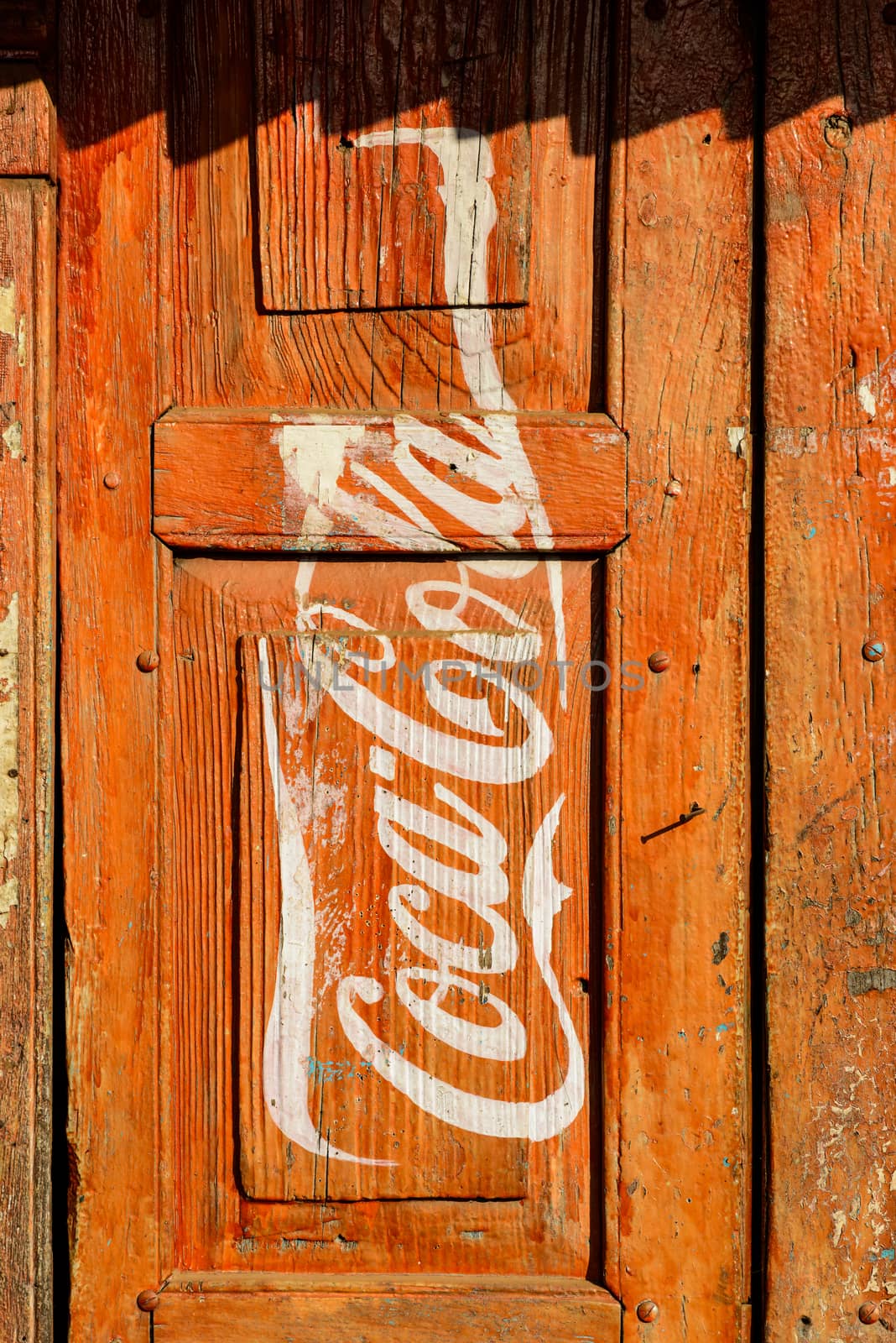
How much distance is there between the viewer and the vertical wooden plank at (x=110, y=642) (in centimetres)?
133

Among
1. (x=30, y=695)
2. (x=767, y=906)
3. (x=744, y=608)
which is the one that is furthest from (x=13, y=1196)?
(x=744, y=608)

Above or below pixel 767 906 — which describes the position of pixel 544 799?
above

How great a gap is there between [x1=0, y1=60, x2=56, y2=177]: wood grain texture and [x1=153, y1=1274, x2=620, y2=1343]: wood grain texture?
1.56 meters

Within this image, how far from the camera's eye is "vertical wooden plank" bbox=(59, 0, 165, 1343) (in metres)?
1.33

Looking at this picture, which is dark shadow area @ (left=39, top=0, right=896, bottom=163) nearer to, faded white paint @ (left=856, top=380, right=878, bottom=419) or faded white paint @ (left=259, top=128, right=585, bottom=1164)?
faded white paint @ (left=259, top=128, right=585, bottom=1164)

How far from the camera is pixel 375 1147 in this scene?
1331mm

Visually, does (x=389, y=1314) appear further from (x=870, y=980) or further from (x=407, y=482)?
(x=407, y=482)

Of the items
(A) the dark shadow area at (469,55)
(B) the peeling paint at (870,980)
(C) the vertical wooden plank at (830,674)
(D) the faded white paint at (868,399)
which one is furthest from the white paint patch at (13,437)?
(B) the peeling paint at (870,980)

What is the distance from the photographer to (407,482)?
134 cm

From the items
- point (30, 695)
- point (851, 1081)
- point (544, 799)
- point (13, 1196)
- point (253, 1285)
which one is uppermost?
point (30, 695)

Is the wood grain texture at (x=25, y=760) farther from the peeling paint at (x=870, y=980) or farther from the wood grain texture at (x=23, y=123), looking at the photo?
the peeling paint at (x=870, y=980)

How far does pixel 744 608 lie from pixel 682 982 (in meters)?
0.53

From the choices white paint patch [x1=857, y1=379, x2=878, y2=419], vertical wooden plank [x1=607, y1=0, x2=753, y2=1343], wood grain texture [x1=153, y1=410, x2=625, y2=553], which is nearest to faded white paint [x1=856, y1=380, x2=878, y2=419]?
white paint patch [x1=857, y1=379, x2=878, y2=419]

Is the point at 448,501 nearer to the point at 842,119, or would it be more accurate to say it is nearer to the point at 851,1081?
the point at 842,119
